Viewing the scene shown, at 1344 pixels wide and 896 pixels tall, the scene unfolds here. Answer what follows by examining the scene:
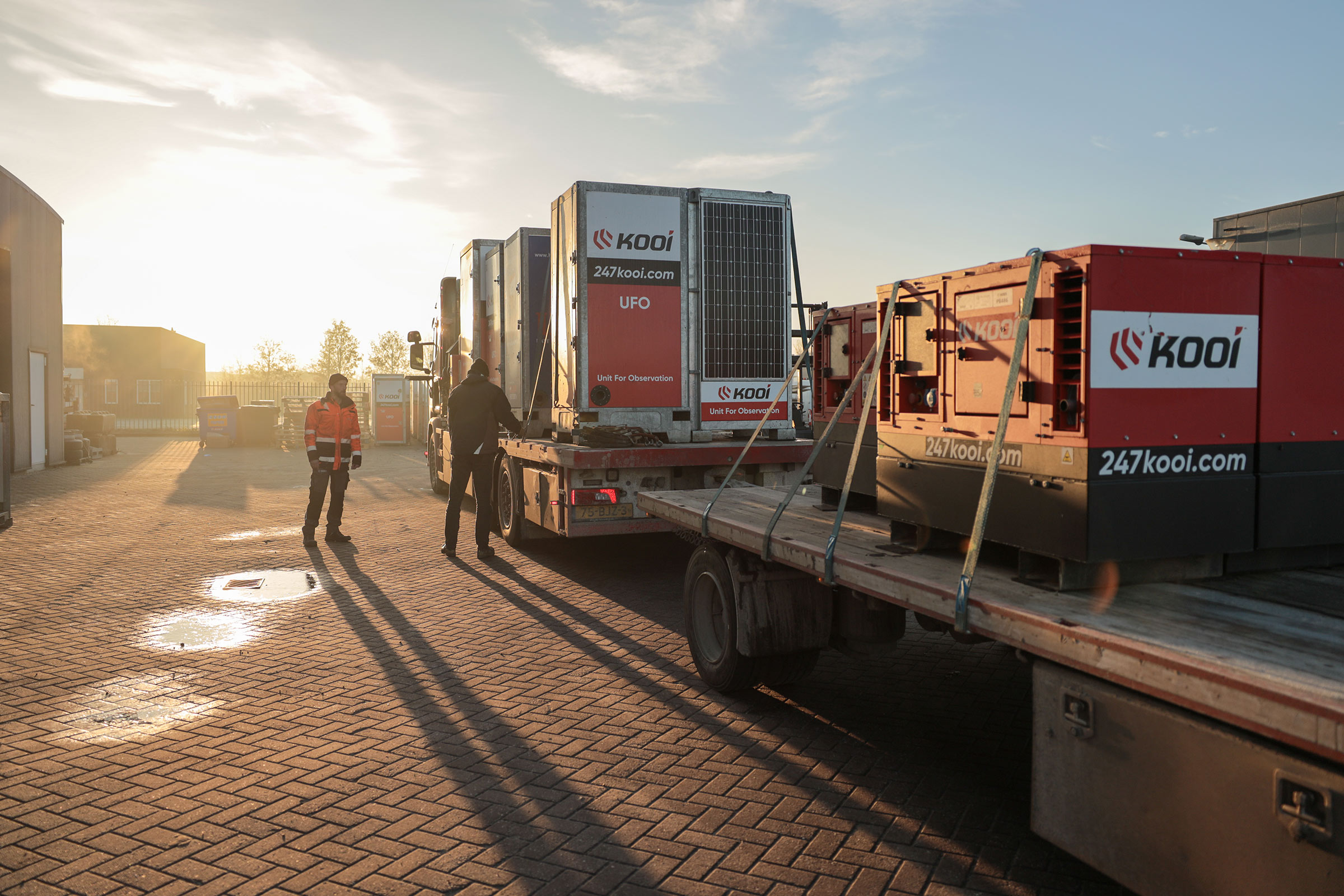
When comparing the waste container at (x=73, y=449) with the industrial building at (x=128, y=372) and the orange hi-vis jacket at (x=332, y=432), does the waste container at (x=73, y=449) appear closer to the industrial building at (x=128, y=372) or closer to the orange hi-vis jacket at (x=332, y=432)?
the orange hi-vis jacket at (x=332, y=432)

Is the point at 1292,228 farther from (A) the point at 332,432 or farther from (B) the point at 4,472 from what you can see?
(B) the point at 4,472

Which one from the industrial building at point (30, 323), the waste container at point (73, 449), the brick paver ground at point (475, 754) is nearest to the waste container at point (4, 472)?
the brick paver ground at point (475, 754)

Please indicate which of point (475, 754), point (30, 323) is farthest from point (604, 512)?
point (30, 323)

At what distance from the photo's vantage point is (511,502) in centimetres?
1051

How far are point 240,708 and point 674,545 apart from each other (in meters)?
6.28

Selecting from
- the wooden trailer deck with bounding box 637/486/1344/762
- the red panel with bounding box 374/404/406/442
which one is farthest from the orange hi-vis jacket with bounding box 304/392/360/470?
the red panel with bounding box 374/404/406/442

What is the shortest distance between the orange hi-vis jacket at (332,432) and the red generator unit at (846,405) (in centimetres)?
702

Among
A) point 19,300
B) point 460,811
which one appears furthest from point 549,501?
point 19,300

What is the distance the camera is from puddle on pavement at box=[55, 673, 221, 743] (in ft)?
16.1

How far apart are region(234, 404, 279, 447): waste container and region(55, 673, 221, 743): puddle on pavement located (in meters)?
29.3

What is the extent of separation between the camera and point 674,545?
1104 cm

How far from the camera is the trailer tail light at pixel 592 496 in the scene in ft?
27.5

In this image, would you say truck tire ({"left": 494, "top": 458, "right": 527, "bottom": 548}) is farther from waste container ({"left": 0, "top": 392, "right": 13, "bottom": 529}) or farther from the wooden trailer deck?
the wooden trailer deck

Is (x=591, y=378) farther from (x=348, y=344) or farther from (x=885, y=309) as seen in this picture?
(x=348, y=344)
